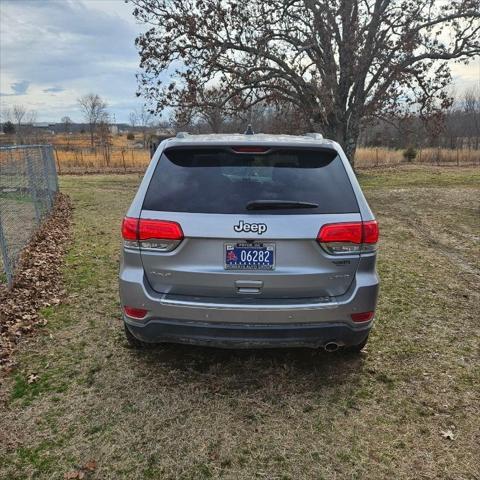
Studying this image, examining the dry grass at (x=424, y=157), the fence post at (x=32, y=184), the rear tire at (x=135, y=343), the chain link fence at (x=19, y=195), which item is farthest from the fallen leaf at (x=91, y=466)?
the dry grass at (x=424, y=157)

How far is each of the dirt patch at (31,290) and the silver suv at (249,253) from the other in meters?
1.70

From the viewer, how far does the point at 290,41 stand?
666 inches

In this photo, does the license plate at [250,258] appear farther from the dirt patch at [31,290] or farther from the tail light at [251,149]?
the dirt patch at [31,290]

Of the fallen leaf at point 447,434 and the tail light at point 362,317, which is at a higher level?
the tail light at point 362,317

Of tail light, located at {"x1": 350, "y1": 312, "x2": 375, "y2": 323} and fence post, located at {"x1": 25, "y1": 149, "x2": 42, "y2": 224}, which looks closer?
tail light, located at {"x1": 350, "y1": 312, "x2": 375, "y2": 323}

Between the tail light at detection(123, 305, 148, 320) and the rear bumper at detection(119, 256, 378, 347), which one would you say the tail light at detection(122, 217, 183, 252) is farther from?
the tail light at detection(123, 305, 148, 320)

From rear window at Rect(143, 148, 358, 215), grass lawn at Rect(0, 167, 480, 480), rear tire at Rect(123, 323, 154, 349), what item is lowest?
grass lawn at Rect(0, 167, 480, 480)

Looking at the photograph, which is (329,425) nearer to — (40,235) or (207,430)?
(207,430)

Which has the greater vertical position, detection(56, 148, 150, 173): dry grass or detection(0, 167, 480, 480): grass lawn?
detection(56, 148, 150, 173): dry grass

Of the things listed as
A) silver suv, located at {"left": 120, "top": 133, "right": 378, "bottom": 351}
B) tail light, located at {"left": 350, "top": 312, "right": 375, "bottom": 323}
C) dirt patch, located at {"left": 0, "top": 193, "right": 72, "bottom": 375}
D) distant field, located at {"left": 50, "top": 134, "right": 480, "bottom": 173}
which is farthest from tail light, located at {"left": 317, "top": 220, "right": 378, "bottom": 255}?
distant field, located at {"left": 50, "top": 134, "right": 480, "bottom": 173}

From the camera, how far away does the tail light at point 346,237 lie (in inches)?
118

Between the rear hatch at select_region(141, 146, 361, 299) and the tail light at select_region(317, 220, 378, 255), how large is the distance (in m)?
0.04

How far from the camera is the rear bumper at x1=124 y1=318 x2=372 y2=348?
3031 mm

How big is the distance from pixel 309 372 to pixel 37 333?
8.62ft
